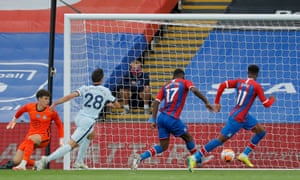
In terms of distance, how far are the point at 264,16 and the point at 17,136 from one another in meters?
5.50

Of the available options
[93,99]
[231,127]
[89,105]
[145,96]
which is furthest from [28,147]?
[231,127]

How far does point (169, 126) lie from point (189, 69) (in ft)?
11.1

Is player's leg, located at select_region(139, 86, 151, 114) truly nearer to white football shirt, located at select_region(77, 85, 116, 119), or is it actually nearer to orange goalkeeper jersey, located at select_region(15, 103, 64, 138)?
orange goalkeeper jersey, located at select_region(15, 103, 64, 138)

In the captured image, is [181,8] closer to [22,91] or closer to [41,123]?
[22,91]

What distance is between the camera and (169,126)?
15.2 meters

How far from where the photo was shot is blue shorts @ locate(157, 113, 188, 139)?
15195 mm

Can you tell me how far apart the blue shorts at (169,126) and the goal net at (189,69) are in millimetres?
1677

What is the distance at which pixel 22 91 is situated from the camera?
19.4 meters

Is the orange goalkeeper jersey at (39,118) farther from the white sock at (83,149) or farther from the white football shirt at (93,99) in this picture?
the white football shirt at (93,99)

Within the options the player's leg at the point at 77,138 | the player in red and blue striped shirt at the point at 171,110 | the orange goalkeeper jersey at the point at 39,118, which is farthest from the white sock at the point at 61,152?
the player in red and blue striped shirt at the point at 171,110

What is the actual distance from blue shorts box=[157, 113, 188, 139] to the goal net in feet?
5.50

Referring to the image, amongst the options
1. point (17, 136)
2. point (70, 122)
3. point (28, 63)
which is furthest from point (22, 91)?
point (70, 122)

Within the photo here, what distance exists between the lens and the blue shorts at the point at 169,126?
15.2 metres

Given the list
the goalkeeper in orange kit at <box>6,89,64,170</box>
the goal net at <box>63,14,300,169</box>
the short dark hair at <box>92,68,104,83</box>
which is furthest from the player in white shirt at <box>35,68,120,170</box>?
the goal net at <box>63,14,300,169</box>
